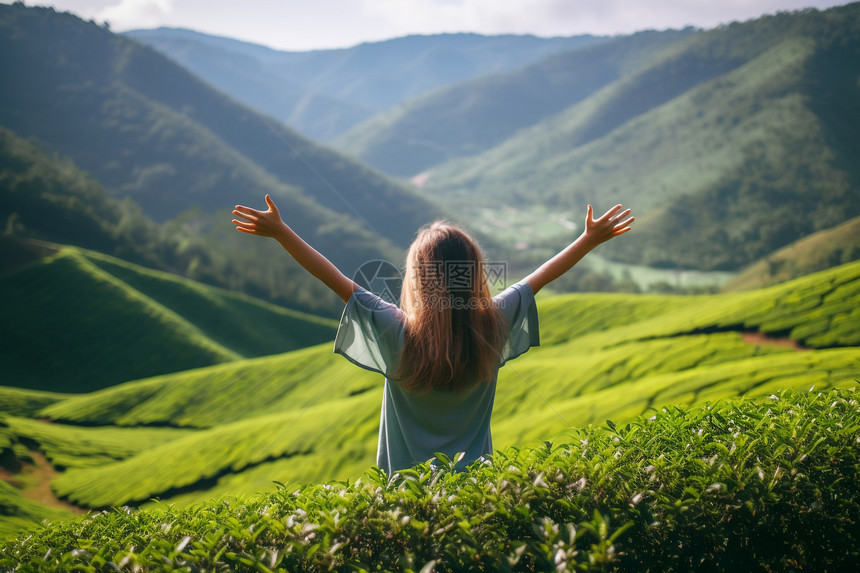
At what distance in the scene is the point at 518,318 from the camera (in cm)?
329

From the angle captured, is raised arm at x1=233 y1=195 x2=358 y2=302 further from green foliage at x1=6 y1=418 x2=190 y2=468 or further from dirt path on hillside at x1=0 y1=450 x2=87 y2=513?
green foliage at x1=6 y1=418 x2=190 y2=468

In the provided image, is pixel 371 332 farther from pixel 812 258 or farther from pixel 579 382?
pixel 812 258

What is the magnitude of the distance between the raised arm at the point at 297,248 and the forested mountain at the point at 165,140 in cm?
8155

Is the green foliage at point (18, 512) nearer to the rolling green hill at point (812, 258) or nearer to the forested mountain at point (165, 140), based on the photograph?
the rolling green hill at point (812, 258)

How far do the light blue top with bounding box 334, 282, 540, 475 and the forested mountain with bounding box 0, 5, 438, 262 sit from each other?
81.5m

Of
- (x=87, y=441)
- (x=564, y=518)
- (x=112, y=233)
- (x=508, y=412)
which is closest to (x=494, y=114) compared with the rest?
(x=112, y=233)

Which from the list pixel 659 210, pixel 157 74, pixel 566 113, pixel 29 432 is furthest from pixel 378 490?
pixel 566 113

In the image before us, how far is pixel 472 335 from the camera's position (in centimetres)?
301

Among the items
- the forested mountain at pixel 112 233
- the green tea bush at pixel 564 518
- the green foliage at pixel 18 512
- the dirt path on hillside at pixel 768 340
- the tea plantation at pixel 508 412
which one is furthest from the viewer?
the forested mountain at pixel 112 233

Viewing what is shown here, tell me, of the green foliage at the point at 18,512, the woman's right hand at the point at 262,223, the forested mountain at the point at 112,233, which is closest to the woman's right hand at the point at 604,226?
the woman's right hand at the point at 262,223

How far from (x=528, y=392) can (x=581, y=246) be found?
24.0 feet

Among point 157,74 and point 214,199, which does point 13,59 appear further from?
point 214,199

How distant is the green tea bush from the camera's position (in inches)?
98.7

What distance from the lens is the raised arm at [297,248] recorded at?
304 cm
